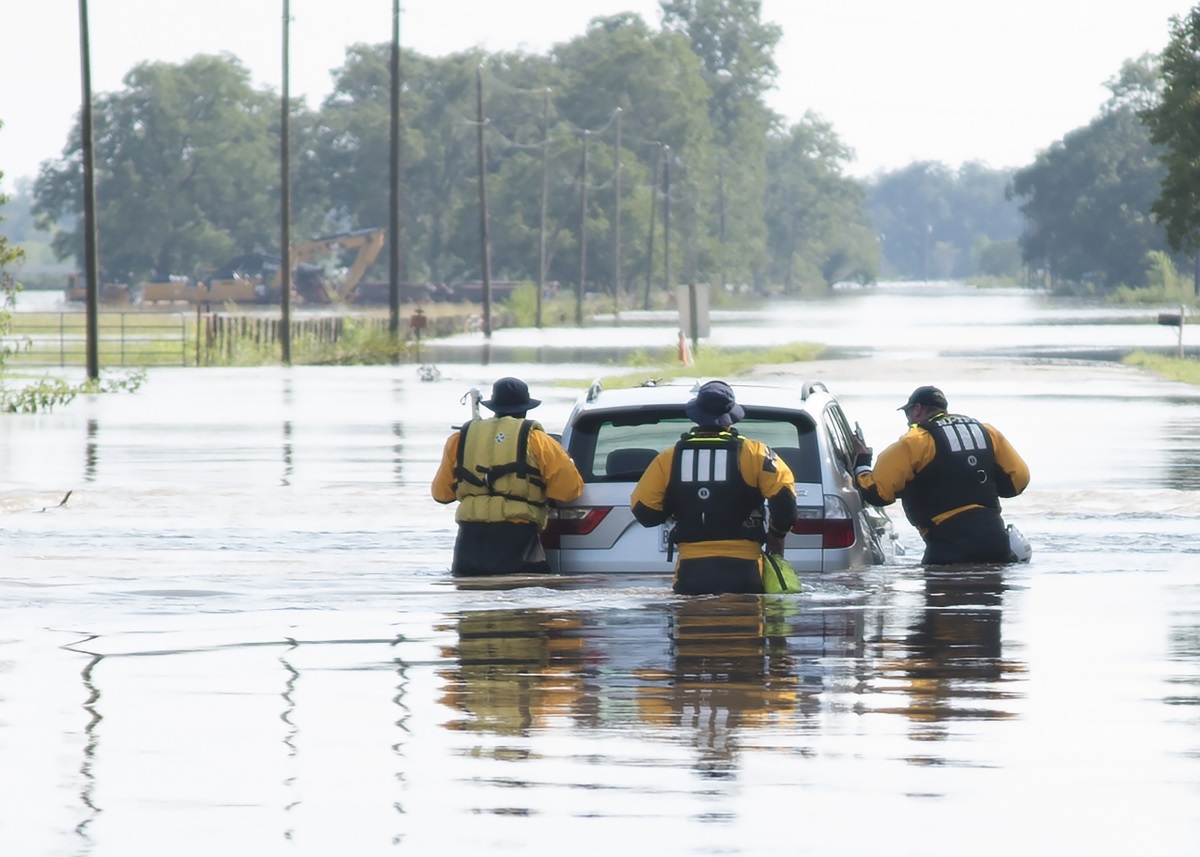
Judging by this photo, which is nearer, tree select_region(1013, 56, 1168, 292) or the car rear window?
the car rear window

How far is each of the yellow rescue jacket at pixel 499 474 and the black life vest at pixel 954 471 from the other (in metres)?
2.13

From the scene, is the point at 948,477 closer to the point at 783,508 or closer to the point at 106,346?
the point at 783,508

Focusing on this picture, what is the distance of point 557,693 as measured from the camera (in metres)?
9.69

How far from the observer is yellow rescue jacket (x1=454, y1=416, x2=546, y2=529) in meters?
11.9

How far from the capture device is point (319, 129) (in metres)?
163

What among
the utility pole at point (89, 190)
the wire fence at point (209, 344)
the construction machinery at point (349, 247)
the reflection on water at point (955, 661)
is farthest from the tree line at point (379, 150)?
the reflection on water at point (955, 661)

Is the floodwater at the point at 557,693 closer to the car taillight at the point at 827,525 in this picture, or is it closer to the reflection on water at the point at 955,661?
the reflection on water at the point at 955,661

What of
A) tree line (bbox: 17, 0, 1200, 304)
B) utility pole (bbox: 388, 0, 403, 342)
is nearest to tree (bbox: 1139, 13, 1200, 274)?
utility pole (bbox: 388, 0, 403, 342)

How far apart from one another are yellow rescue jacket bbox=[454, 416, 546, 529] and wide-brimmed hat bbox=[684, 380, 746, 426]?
1184 millimetres

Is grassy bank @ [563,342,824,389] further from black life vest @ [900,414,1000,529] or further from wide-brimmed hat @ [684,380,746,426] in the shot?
wide-brimmed hat @ [684,380,746,426]

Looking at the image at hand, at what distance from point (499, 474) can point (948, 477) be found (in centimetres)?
253


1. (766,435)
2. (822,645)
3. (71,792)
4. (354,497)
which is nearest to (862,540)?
(822,645)

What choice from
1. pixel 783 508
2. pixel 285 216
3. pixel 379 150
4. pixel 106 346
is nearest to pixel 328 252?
pixel 379 150

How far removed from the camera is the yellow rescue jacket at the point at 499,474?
468 inches
